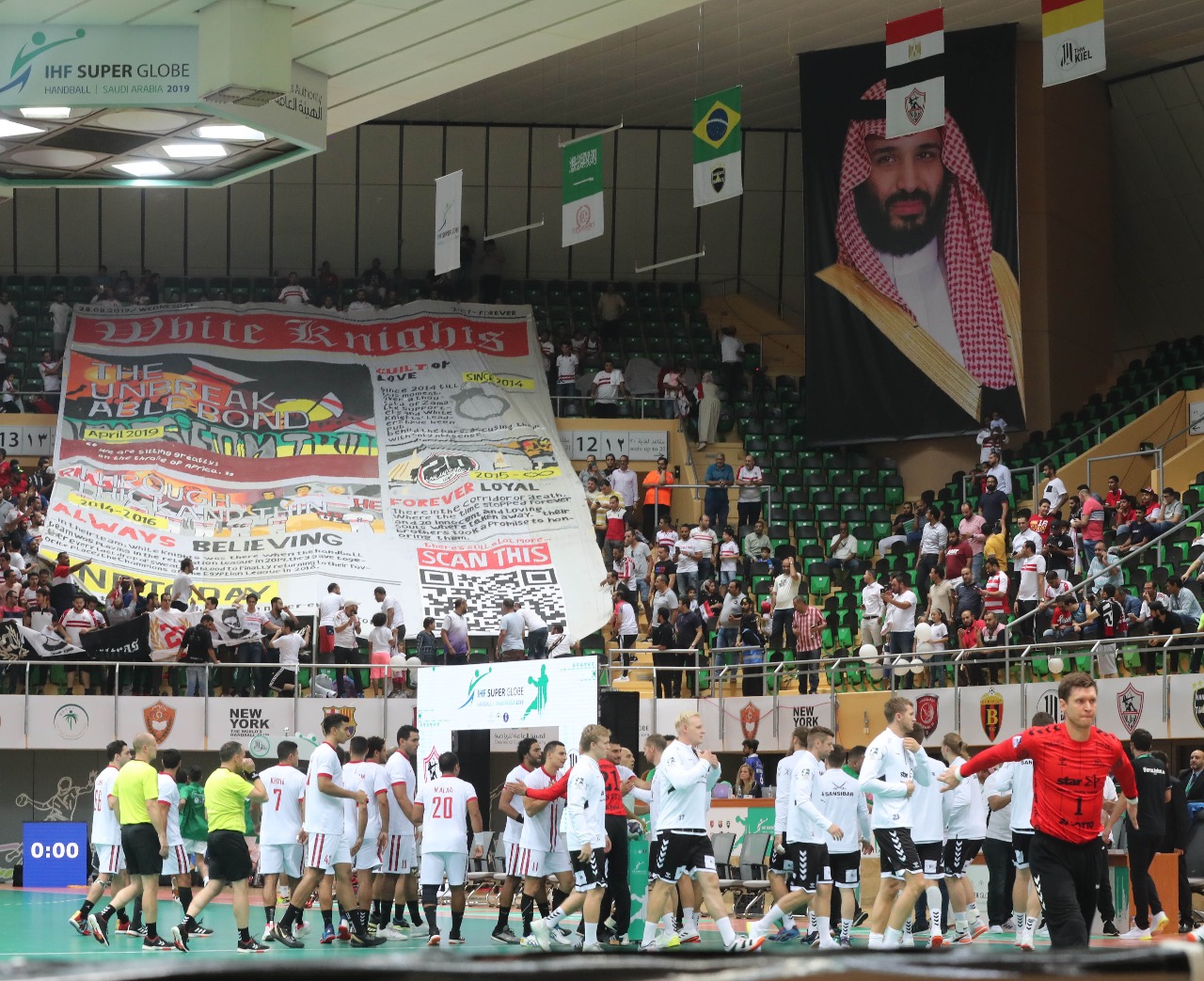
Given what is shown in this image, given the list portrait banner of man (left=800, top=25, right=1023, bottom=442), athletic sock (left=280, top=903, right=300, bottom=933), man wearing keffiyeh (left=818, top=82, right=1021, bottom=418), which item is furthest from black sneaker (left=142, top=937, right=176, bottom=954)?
man wearing keffiyeh (left=818, top=82, right=1021, bottom=418)

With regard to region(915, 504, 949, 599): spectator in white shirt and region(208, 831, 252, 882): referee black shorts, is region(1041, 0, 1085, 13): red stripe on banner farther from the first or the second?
region(208, 831, 252, 882): referee black shorts

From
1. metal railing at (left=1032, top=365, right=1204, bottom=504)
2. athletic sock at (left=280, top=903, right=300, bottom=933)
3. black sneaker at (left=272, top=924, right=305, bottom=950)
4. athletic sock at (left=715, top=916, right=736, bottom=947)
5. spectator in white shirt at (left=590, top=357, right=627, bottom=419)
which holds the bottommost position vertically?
black sneaker at (left=272, top=924, right=305, bottom=950)

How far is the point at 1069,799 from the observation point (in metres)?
8.52

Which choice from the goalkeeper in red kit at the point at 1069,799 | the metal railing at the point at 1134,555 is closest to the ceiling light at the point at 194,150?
the goalkeeper in red kit at the point at 1069,799

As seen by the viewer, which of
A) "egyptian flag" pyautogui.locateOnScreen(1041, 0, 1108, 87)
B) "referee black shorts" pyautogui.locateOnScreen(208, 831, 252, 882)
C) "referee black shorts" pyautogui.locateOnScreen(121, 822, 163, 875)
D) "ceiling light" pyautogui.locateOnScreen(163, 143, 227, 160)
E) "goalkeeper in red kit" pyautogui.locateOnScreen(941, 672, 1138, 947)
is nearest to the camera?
Result: "goalkeeper in red kit" pyautogui.locateOnScreen(941, 672, 1138, 947)

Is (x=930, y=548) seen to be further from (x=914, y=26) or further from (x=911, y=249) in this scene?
(x=914, y=26)

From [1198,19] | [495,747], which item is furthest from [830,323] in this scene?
[495,747]

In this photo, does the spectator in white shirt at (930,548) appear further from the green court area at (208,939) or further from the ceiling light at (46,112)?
the ceiling light at (46,112)

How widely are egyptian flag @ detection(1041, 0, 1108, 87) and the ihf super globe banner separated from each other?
37.4 ft

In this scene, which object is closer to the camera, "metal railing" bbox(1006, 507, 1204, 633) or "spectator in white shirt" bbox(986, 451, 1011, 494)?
"metal railing" bbox(1006, 507, 1204, 633)

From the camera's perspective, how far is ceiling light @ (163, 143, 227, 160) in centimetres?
919

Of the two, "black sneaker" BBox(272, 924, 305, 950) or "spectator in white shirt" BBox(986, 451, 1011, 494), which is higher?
"spectator in white shirt" BBox(986, 451, 1011, 494)

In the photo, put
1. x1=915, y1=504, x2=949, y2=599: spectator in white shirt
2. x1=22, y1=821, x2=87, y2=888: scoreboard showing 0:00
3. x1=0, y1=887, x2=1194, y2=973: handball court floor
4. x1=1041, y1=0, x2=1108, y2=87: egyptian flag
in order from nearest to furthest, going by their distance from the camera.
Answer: x1=0, y1=887, x2=1194, y2=973: handball court floor < x1=1041, y1=0, x2=1108, y2=87: egyptian flag < x1=22, y1=821, x2=87, y2=888: scoreboard showing 0:00 < x1=915, y1=504, x2=949, y2=599: spectator in white shirt

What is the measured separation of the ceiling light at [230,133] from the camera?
8898 millimetres
